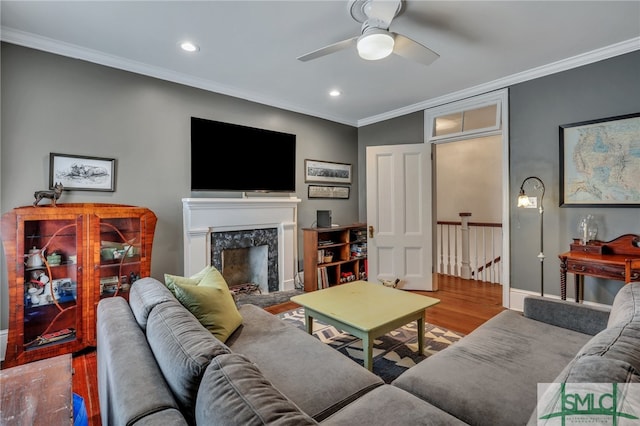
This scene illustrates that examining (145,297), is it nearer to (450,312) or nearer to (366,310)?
(366,310)

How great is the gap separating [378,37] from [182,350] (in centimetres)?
200

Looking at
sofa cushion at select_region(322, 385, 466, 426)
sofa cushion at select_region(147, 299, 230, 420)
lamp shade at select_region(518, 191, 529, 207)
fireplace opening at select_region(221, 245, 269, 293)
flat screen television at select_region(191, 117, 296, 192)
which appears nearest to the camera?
sofa cushion at select_region(147, 299, 230, 420)

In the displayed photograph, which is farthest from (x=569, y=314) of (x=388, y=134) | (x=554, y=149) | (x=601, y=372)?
(x=388, y=134)

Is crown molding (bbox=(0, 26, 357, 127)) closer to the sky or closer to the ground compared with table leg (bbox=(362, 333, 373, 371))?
closer to the sky

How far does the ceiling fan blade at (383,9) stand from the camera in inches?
73.5

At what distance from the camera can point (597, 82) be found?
288 cm

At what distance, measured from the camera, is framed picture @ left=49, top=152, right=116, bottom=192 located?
2.59 meters

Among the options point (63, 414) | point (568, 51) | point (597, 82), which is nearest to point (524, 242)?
point (597, 82)

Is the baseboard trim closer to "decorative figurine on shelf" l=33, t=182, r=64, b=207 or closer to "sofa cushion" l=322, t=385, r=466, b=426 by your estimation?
"decorative figurine on shelf" l=33, t=182, r=64, b=207

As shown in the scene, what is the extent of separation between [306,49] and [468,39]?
141 centimetres

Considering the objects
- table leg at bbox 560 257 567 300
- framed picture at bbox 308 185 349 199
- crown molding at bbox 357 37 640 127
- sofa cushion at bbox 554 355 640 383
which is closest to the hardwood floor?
table leg at bbox 560 257 567 300

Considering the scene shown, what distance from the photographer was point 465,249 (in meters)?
5.00

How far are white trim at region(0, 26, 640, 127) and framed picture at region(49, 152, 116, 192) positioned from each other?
91cm
